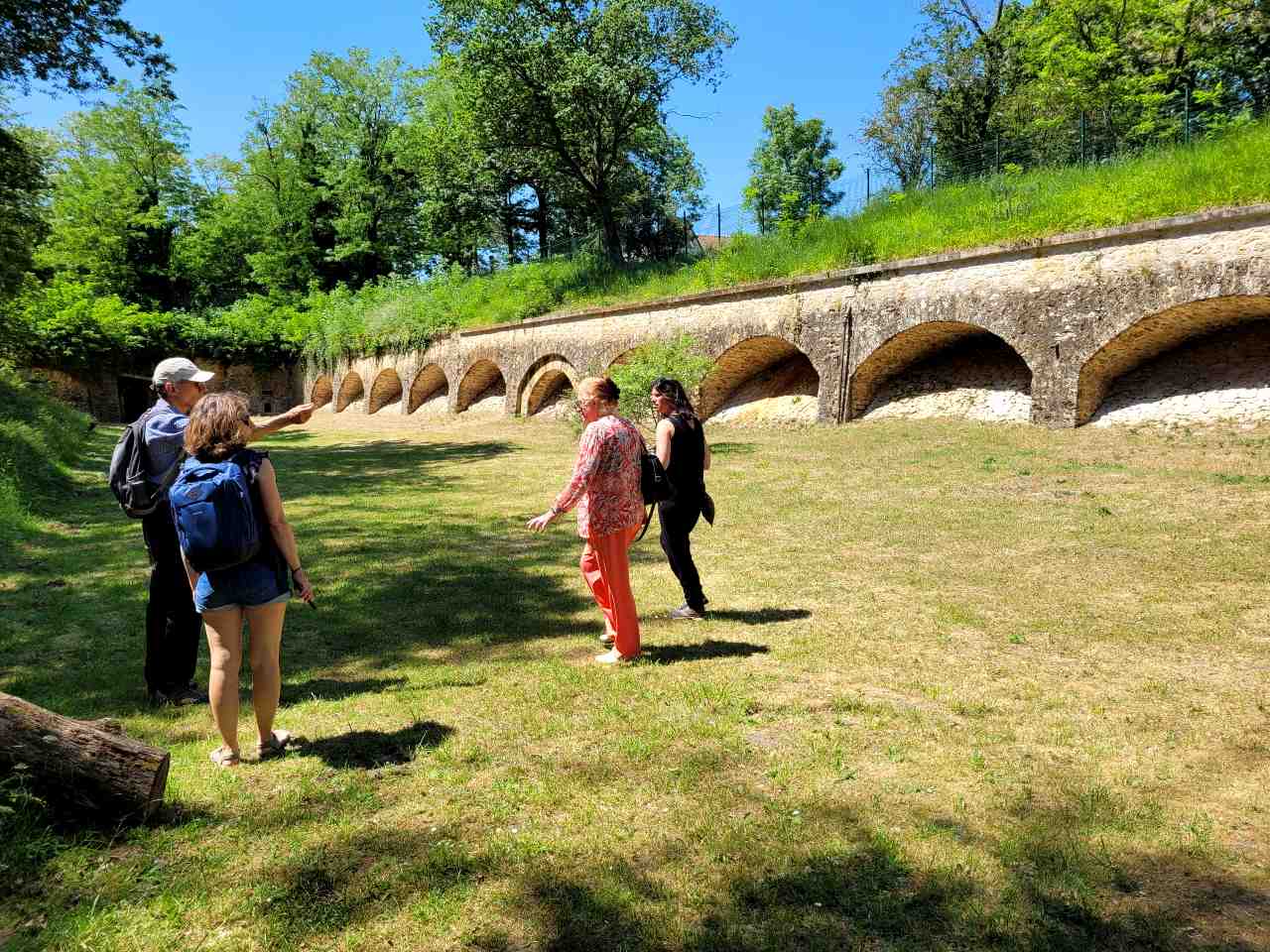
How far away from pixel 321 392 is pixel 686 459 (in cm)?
3846

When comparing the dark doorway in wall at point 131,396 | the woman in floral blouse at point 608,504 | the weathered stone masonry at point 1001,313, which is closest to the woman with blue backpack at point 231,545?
the woman in floral blouse at point 608,504

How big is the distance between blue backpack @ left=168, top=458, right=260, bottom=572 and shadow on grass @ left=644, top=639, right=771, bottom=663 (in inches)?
98.1

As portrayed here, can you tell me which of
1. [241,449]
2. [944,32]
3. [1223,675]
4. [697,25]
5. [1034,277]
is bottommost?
[1223,675]

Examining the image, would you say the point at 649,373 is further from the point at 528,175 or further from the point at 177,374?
the point at 528,175

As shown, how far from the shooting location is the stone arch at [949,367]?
48.6 ft

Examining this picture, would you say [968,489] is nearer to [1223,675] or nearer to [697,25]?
[1223,675]

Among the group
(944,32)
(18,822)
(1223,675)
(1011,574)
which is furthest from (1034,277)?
(944,32)

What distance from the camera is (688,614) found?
564cm

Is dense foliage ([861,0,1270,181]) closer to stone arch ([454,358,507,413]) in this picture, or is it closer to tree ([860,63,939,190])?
tree ([860,63,939,190])

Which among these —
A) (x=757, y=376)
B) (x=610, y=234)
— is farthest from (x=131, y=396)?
(x=757, y=376)

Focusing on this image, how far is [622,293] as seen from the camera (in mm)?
23250

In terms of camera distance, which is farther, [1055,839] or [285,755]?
[285,755]

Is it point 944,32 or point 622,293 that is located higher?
point 944,32

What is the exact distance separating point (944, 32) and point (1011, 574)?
2919 cm
